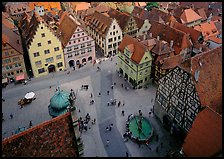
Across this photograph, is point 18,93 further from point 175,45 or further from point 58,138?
point 175,45

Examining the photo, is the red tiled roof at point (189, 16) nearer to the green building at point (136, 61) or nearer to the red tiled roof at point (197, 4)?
the red tiled roof at point (197, 4)

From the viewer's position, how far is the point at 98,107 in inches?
1873

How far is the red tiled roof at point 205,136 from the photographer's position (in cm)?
2641

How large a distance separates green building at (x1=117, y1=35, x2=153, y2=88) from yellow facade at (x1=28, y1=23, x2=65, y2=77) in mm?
15720

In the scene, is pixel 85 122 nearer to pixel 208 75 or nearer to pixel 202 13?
pixel 208 75

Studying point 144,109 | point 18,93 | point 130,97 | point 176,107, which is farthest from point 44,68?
point 176,107

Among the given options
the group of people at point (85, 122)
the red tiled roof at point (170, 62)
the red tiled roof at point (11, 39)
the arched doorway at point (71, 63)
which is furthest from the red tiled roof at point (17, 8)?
the red tiled roof at point (170, 62)

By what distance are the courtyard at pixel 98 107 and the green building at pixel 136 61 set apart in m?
2.09

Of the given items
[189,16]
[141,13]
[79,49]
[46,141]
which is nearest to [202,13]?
[189,16]

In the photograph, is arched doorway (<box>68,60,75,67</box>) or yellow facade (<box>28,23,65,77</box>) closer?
yellow facade (<box>28,23,65,77</box>)

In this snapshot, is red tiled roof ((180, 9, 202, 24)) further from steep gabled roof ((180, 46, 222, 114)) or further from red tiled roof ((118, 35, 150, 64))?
steep gabled roof ((180, 46, 222, 114))

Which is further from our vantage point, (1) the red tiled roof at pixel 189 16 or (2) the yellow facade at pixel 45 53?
(1) the red tiled roof at pixel 189 16

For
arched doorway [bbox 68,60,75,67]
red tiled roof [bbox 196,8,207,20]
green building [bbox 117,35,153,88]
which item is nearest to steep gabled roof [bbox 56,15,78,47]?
arched doorway [bbox 68,60,75,67]

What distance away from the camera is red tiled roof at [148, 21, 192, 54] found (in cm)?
5656
